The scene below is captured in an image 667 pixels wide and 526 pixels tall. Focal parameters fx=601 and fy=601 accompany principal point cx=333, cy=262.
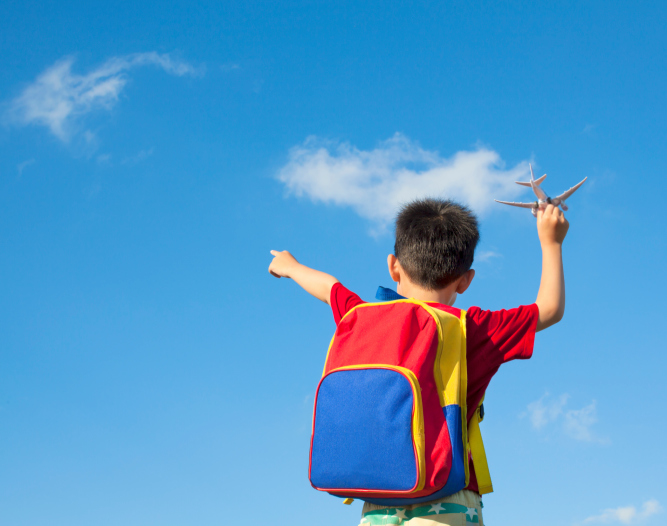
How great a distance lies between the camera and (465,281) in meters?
3.72

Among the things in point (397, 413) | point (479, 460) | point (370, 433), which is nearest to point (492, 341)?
point (479, 460)

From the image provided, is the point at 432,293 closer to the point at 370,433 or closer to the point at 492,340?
the point at 492,340

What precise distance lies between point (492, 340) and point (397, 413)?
75 centimetres

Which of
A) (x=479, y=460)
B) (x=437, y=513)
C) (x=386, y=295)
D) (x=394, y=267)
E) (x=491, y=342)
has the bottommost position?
(x=437, y=513)

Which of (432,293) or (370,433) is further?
(432,293)

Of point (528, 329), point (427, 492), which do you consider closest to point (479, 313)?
point (528, 329)

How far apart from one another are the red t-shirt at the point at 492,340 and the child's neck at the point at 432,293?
0.22 meters

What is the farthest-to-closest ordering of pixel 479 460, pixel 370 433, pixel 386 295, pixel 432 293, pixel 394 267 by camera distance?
1. pixel 394 267
2. pixel 432 293
3. pixel 386 295
4. pixel 479 460
5. pixel 370 433

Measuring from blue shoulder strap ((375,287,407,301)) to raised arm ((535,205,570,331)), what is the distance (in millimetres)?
813

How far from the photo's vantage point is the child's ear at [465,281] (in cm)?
370

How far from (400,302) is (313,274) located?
0.88 meters

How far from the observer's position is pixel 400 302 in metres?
3.28

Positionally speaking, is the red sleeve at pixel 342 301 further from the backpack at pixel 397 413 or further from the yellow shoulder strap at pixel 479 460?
the yellow shoulder strap at pixel 479 460

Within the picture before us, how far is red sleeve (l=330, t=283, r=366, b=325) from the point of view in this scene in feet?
11.9
